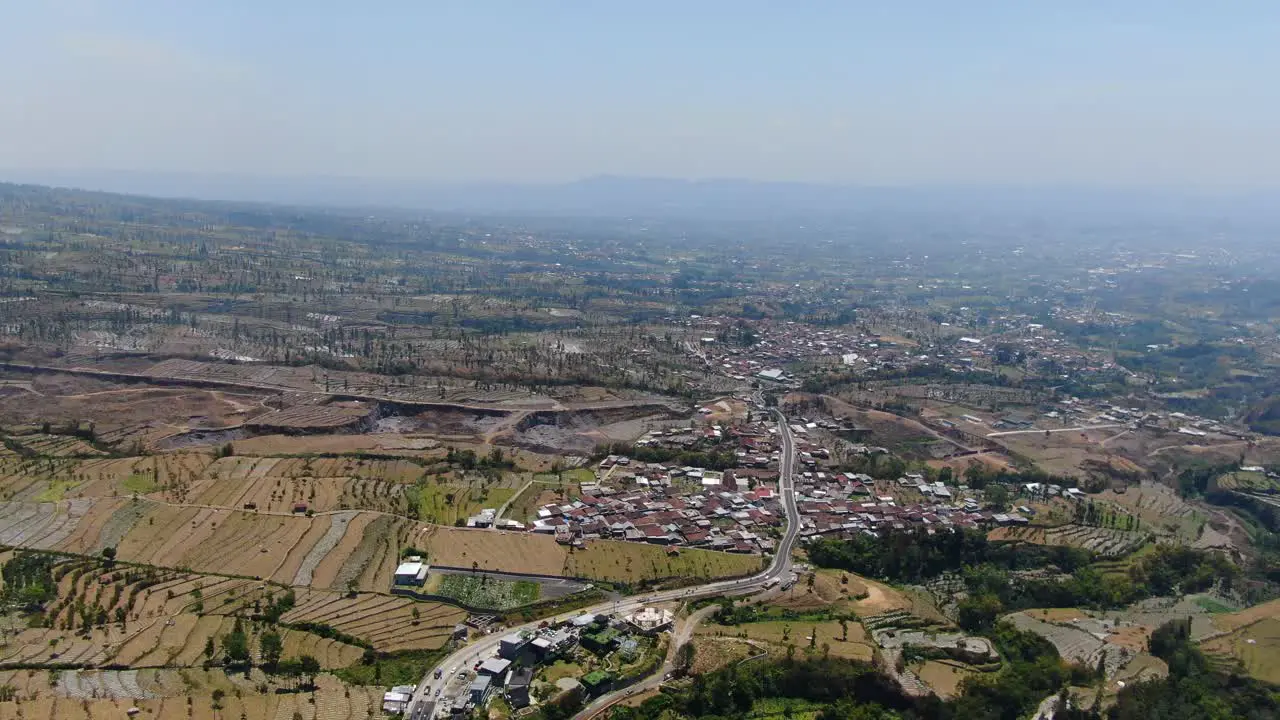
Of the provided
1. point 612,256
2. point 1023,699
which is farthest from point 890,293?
point 1023,699

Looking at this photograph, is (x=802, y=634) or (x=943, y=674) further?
(x=802, y=634)

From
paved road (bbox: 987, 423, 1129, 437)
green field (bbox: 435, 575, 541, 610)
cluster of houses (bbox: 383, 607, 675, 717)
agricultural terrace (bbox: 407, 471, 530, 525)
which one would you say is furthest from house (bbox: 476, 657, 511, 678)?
paved road (bbox: 987, 423, 1129, 437)

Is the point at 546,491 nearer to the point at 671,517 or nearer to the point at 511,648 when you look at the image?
the point at 671,517

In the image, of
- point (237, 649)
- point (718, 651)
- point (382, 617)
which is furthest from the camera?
point (382, 617)

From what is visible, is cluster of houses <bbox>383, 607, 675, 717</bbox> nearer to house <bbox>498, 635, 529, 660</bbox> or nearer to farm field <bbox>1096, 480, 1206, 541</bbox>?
house <bbox>498, 635, 529, 660</bbox>

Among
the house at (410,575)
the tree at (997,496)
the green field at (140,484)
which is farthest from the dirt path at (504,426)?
the tree at (997,496)

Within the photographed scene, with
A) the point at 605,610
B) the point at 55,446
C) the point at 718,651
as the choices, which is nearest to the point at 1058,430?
the point at 718,651
